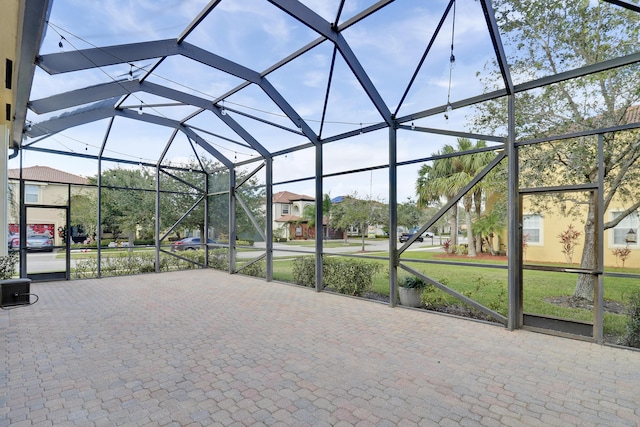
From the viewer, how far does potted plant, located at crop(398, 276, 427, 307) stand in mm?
5969

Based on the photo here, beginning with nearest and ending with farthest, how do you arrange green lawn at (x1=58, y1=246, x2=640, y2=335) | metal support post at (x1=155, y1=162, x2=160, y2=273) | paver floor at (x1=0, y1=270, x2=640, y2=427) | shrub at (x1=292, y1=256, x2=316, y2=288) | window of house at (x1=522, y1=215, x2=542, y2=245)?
paver floor at (x1=0, y1=270, x2=640, y2=427) → green lawn at (x1=58, y1=246, x2=640, y2=335) → window of house at (x1=522, y1=215, x2=542, y2=245) → shrub at (x1=292, y1=256, x2=316, y2=288) → metal support post at (x1=155, y1=162, x2=160, y2=273)

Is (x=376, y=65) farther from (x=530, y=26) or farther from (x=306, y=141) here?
(x=306, y=141)

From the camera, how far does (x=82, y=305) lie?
6.26 metres

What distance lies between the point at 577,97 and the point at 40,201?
Result: 12.2m

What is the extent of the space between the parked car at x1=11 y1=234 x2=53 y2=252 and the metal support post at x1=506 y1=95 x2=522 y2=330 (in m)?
10.7

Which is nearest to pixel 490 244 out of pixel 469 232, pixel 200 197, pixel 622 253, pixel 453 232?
pixel 469 232

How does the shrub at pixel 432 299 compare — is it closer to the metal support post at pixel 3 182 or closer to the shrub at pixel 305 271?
the shrub at pixel 305 271

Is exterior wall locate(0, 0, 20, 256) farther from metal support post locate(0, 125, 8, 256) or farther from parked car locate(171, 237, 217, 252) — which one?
parked car locate(171, 237, 217, 252)

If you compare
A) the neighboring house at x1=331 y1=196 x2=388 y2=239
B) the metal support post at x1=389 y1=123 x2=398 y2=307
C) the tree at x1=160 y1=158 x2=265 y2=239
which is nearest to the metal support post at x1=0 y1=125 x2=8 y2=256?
the tree at x1=160 y1=158 x2=265 y2=239

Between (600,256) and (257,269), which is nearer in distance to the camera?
(600,256)

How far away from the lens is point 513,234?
15.5ft

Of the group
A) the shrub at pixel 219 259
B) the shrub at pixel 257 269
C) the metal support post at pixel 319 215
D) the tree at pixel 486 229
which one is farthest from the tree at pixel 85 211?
the tree at pixel 486 229

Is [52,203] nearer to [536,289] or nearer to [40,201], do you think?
[40,201]

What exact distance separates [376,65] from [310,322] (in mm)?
4317
